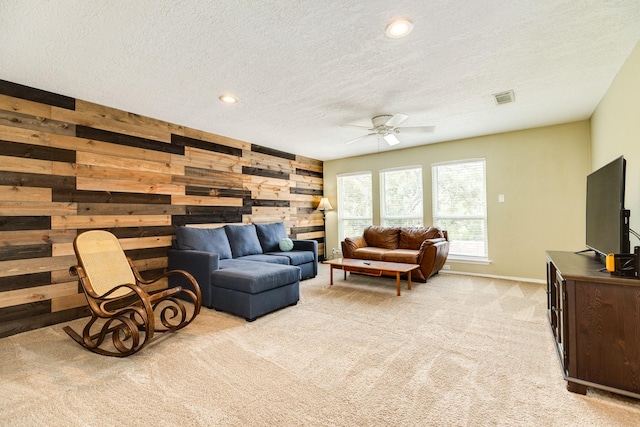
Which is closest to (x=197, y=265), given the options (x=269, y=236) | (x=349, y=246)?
(x=269, y=236)

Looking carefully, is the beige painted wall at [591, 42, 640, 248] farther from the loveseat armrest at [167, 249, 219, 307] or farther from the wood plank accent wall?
the wood plank accent wall

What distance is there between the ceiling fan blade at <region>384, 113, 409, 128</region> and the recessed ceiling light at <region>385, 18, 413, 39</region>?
4.52 feet

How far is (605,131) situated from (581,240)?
5.81ft

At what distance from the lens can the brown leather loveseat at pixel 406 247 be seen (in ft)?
14.9

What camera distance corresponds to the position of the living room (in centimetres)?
284

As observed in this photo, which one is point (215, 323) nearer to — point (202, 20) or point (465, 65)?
point (202, 20)

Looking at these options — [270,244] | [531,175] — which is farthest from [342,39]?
[531,175]

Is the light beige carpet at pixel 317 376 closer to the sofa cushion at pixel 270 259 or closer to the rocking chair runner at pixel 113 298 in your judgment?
the rocking chair runner at pixel 113 298

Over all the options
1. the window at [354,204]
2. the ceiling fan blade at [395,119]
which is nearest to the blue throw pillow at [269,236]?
the window at [354,204]

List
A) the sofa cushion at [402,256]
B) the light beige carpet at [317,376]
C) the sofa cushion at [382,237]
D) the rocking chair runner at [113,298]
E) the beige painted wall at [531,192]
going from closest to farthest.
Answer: the light beige carpet at [317,376]
the rocking chair runner at [113,298]
the beige painted wall at [531,192]
the sofa cushion at [402,256]
the sofa cushion at [382,237]

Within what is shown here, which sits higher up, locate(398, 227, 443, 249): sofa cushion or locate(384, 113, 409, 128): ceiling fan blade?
locate(384, 113, 409, 128): ceiling fan blade

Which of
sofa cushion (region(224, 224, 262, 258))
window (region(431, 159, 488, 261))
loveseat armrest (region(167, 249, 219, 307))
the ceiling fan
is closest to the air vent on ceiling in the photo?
the ceiling fan

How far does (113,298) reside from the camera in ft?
8.47

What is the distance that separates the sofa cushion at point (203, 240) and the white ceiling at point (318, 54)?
63.1 inches
